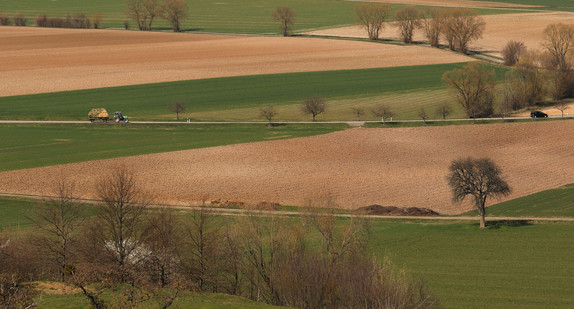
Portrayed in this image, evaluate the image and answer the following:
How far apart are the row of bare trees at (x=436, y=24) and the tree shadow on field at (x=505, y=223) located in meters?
100

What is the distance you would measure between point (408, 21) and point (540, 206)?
4419 inches

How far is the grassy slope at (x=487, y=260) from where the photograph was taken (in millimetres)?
54562

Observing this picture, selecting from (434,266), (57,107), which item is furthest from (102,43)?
(434,266)

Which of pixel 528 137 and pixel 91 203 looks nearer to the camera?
pixel 91 203

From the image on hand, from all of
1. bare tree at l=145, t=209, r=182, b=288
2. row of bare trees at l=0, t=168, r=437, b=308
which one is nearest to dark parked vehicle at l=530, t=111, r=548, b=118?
row of bare trees at l=0, t=168, r=437, b=308

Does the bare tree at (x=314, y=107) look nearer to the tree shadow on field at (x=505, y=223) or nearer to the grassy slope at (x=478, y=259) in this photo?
the grassy slope at (x=478, y=259)

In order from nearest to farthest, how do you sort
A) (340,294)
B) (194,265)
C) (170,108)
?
(340,294) < (194,265) < (170,108)

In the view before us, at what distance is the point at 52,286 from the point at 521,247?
35462 millimetres

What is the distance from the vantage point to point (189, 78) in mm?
150875

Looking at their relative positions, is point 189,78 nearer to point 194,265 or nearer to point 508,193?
point 508,193

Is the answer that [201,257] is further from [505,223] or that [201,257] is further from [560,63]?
[560,63]

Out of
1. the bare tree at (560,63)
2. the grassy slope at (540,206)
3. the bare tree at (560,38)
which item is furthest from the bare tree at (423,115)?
the bare tree at (560,38)

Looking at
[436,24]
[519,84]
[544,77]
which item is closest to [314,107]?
[519,84]

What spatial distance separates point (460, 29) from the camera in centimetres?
17212
